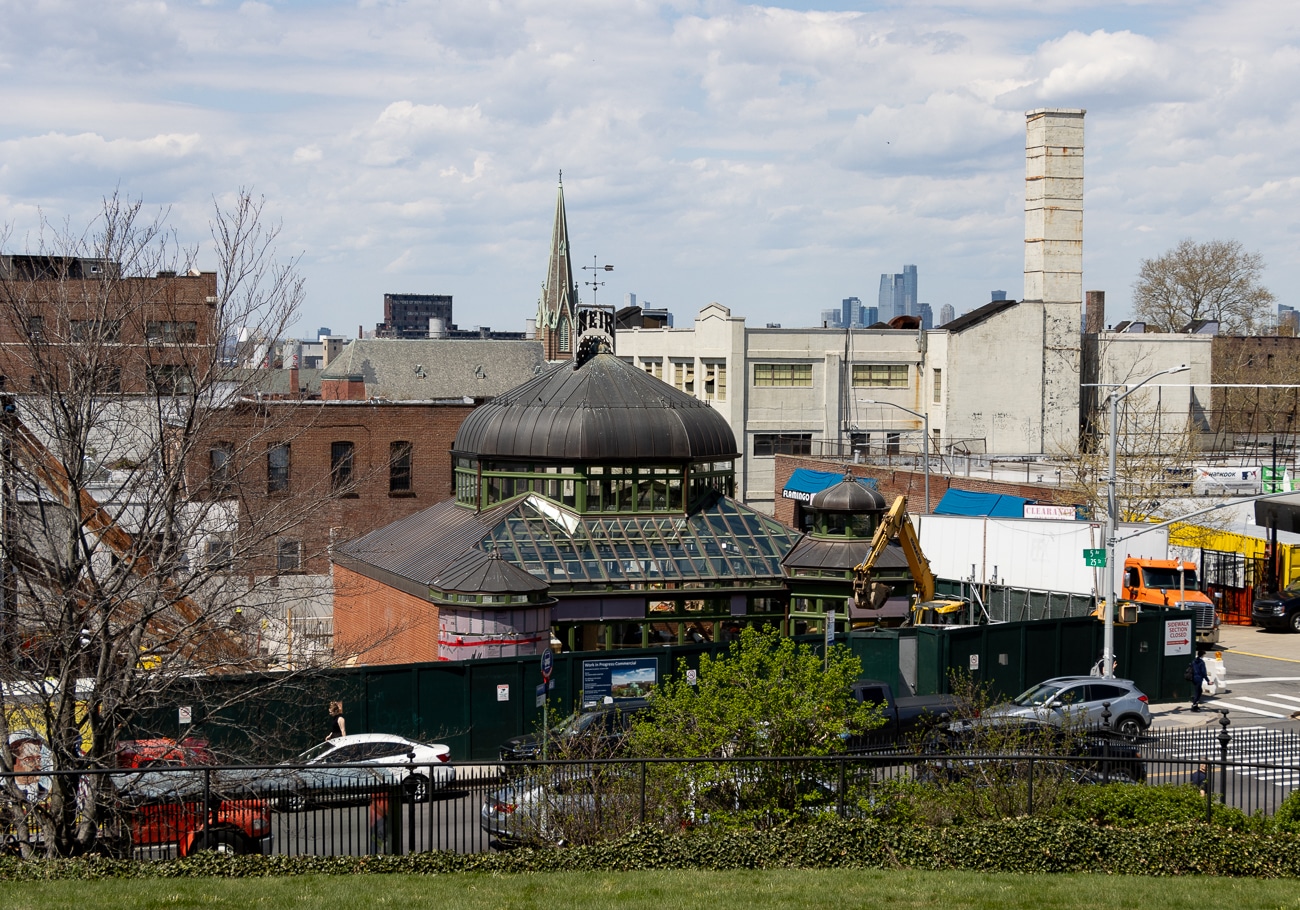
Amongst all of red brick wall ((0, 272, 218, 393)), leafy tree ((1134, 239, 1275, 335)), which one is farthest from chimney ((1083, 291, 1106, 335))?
red brick wall ((0, 272, 218, 393))

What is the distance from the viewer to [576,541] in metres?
34.8

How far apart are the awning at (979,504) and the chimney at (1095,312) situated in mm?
48048

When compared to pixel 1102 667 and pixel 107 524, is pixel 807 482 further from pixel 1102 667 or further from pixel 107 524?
pixel 107 524

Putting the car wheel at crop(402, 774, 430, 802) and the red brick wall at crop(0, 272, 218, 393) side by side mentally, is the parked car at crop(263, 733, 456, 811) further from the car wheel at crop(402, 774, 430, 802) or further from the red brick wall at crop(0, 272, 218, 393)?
the red brick wall at crop(0, 272, 218, 393)

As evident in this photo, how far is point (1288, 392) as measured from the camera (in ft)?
313

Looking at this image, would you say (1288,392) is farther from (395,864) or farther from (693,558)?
(395,864)

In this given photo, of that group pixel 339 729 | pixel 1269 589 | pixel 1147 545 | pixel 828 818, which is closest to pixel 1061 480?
pixel 1269 589

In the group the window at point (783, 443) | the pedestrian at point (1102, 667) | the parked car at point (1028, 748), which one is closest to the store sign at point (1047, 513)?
the pedestrian at point (1102, 667)

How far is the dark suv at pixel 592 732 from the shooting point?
21.0 metres

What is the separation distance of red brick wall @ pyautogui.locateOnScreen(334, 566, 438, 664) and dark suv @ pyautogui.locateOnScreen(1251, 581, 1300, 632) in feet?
97.6

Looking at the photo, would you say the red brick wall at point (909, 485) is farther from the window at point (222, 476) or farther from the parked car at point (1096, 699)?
the window at point (222, 476)

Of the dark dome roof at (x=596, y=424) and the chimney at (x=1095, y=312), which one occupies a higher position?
the chimney at (x=1095, y=312)

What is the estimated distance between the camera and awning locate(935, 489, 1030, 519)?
52062mm

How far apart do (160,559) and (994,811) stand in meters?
11.7
